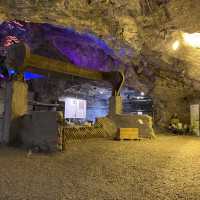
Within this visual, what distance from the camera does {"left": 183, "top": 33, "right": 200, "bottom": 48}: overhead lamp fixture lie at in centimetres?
830

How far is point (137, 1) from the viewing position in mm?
6672

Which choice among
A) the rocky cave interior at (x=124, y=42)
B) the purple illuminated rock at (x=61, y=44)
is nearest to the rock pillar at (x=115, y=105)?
the rocky cave interior at (x=124, y=42)

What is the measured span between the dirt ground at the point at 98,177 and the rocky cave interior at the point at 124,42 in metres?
4.63

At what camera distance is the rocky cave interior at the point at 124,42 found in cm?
692

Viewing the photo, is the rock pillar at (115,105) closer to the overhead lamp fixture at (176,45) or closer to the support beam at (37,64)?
the support beam at (37,64)

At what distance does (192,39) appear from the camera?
845 centimetres

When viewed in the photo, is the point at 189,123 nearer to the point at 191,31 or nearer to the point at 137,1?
the point at 191,31

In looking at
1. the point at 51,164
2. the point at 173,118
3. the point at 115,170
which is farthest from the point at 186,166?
the point at 173,118

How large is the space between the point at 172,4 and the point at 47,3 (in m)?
3.86

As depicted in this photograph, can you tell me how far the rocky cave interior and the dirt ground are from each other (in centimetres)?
463

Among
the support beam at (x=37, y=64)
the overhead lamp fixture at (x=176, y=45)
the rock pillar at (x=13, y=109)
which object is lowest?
the rock pillar at (x=13, y=109)

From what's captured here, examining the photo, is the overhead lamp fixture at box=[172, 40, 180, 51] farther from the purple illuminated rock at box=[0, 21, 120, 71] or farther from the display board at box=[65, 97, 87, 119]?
the display board at box=[65, 97, 87, 119]

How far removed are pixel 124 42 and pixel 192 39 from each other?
8.91 feet

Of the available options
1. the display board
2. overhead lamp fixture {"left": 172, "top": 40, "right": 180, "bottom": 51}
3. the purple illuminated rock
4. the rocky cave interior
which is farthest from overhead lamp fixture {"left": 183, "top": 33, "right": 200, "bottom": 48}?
the display board
